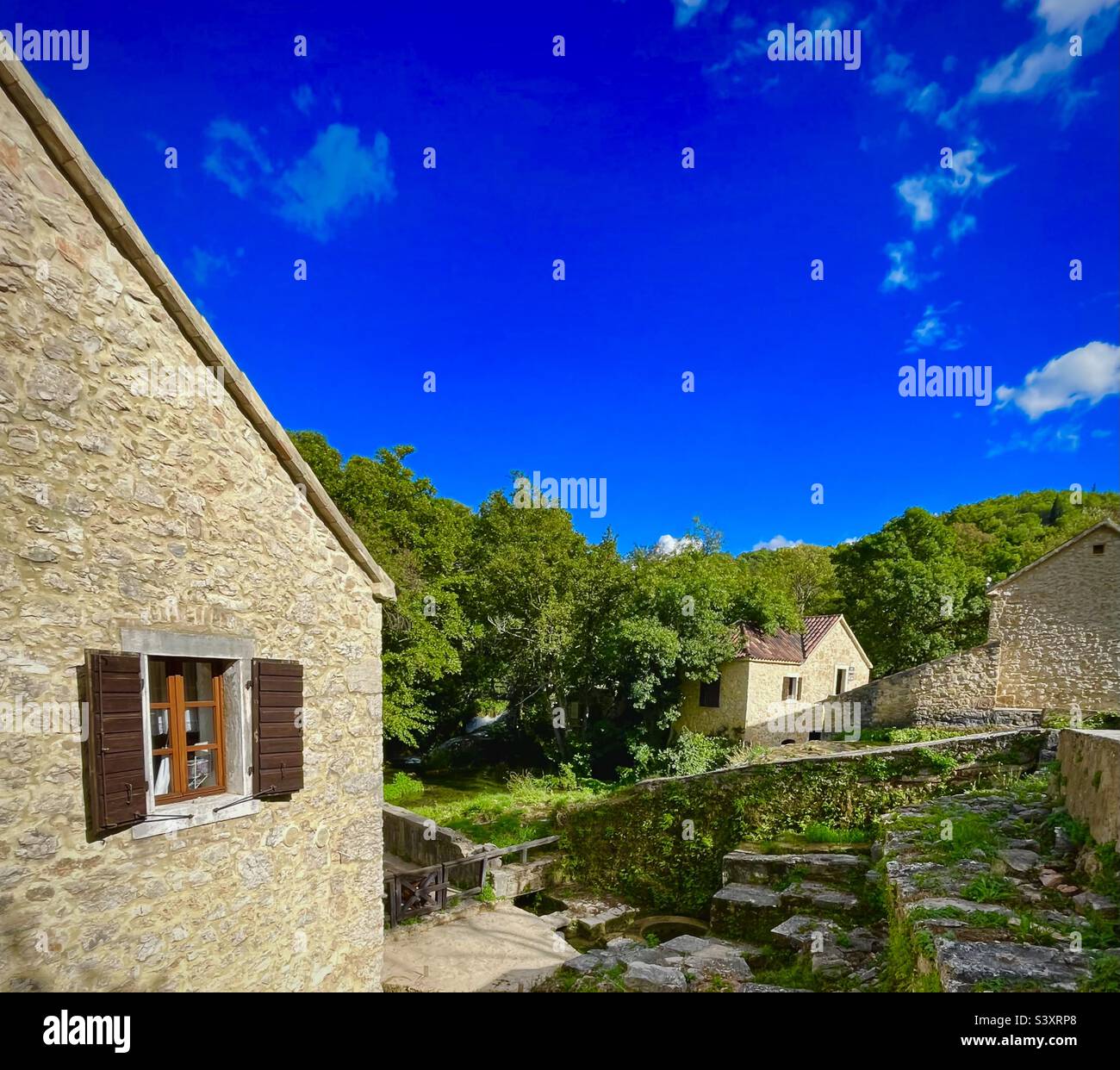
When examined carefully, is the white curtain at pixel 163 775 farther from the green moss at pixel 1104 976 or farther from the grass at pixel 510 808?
the grass at pixel 510 808

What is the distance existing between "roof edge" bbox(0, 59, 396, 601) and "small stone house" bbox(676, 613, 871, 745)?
16.2 m

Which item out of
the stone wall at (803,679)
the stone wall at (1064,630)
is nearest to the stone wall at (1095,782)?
the stone wall at (1064,630)

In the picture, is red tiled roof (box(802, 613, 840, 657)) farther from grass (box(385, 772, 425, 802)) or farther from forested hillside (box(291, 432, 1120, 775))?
grass (box(385, 772, 425, 802))

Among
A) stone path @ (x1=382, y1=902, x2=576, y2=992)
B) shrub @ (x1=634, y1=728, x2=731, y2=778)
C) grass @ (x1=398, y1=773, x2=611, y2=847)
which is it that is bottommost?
grass @ (x1=398, y1=773, x2=611, y2=847)

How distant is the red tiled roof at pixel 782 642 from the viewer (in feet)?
64.3

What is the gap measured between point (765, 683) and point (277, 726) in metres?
17.3

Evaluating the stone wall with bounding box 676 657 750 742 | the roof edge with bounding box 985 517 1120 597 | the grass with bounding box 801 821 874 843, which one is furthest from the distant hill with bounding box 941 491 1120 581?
the grass with bounding box 801 821 874 843

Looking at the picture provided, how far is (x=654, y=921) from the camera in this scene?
11.3 metres

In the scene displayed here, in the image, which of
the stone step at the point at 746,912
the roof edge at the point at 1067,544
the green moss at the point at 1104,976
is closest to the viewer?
the green moss at the point at 1104,976

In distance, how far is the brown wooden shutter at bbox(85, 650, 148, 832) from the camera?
378cm

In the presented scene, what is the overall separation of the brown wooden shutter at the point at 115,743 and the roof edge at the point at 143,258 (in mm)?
2083

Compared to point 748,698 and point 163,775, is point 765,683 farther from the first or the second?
point 163,775

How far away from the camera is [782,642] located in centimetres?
2134
